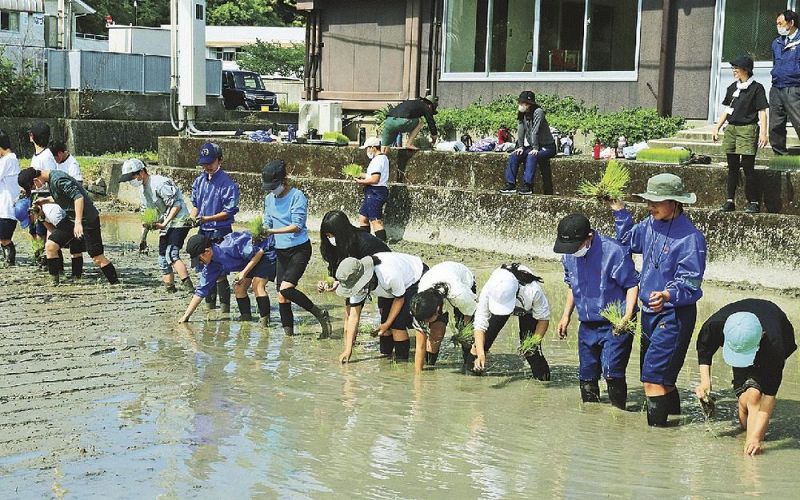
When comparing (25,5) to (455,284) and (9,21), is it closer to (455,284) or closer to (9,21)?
(9,21)

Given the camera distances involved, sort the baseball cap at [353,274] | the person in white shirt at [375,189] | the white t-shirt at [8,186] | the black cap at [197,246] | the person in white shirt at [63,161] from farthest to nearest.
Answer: the person in white shirt at [375,189] < the white t-shirt at [8,186] < the person in white shirt at [63,161] < the black cap at [197,246] < the baseball cap at [353,274]

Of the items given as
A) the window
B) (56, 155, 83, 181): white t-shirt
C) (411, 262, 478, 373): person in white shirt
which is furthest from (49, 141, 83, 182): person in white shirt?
the window

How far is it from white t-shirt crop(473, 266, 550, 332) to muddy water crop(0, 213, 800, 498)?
20.3 inches

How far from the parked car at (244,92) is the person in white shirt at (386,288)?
26.1m

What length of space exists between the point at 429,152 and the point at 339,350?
6.75m

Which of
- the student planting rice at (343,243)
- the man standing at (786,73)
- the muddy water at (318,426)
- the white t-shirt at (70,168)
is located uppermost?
the man standing at (786,73)

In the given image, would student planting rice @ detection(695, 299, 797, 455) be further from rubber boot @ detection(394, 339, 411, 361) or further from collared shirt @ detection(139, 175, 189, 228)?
collared shirt @ detection(139, 175, 189, 228)

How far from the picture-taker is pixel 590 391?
766 cm

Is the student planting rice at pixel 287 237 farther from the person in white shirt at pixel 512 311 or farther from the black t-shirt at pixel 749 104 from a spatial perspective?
the black t-shirt at pixel 749 104

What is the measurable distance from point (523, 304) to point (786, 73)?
19.6 feet

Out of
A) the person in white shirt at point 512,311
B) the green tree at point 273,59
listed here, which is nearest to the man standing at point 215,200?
the person in white shirt at point 512,311

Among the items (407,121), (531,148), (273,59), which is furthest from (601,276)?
(273,59)

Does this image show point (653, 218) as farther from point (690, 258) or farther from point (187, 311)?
point (187, 311)

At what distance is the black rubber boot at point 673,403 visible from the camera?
23.7 ft
